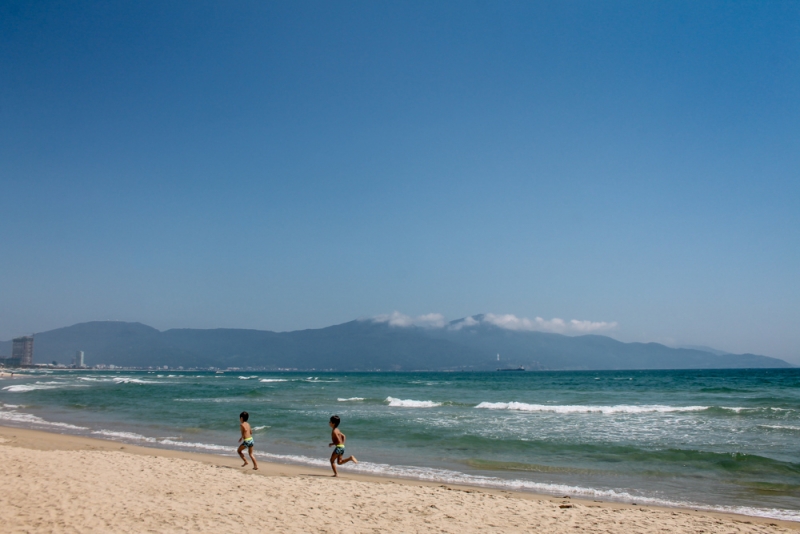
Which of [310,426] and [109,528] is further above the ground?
[109,528]

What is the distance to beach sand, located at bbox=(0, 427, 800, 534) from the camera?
24.4ft

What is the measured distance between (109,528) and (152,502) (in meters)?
1.33

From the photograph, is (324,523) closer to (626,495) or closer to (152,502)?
(152,502)

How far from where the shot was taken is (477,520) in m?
7.91

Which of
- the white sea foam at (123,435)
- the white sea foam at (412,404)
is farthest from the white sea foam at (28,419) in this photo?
the white sea foam at (412,404)

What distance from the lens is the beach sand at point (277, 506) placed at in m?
7.45

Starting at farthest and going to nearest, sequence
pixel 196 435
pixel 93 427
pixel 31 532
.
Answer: pixel 93 427, pixel 196 435, pixel 31 532

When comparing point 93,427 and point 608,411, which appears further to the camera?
point 608,411

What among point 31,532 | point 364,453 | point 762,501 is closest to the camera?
point 31,532

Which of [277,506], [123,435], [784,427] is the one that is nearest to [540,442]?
[784,427]

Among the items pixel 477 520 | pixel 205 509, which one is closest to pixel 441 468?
pixel 477 520

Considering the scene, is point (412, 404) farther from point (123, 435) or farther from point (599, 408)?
point (123, 435)

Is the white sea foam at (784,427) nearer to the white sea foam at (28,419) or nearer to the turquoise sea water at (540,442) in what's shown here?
the turquoise sea water at (540,442)

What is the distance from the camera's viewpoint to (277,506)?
842 centimetres
